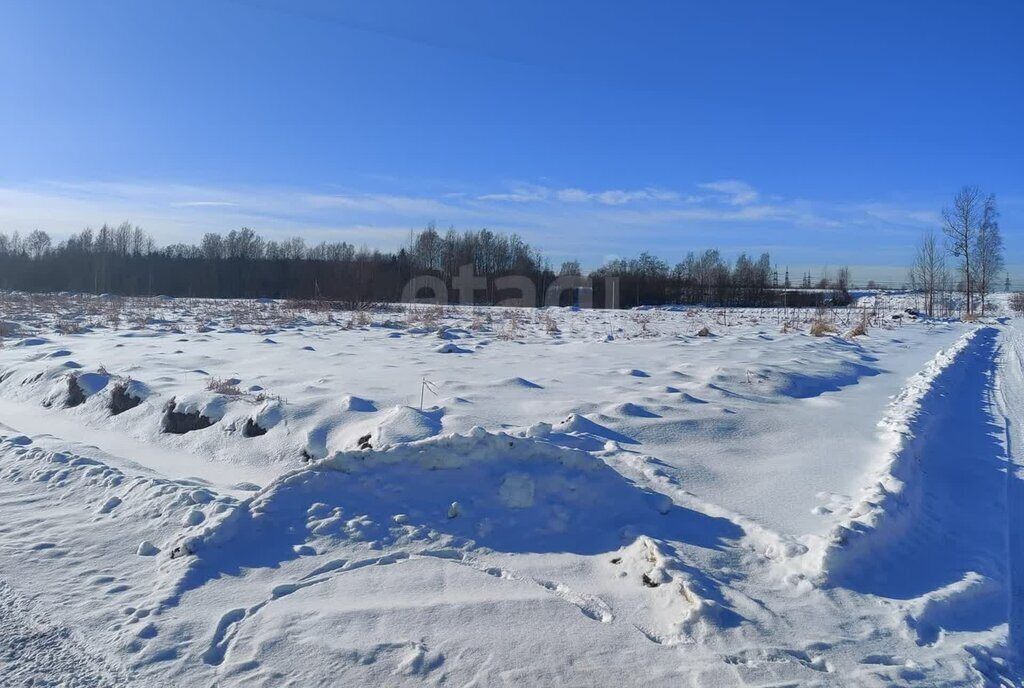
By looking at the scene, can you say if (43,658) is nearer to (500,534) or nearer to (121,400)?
(500,534)

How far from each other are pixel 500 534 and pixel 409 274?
144 feet

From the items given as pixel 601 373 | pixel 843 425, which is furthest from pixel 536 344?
pixel 843 425

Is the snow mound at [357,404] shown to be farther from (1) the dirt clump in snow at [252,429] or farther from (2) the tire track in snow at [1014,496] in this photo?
(2) the tire track in snow at [1014,496]

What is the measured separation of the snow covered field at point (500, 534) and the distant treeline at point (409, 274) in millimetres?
28642

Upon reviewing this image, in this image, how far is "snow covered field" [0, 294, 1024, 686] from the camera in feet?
9.34

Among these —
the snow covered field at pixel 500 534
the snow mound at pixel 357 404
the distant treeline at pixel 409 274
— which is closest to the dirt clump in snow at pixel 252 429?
the snow covered field at pixel 500 534

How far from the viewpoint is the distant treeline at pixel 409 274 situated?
143 feet

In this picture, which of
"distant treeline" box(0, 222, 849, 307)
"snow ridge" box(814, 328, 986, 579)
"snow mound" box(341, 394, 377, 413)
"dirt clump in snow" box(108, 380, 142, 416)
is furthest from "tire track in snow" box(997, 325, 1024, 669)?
"distant treeline" box(0, 222, 849, 307)

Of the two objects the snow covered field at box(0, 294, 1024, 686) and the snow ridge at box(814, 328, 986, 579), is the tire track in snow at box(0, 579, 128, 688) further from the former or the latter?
the snow ridge at box(814, 328, 986, 579)

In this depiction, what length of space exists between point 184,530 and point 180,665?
1407 mm

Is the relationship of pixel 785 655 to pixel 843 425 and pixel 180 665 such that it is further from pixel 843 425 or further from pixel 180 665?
pixel 843 425

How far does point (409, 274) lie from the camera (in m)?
46.8

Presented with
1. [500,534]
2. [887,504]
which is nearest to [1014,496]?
[887,504]

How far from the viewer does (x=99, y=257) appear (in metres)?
58.2
